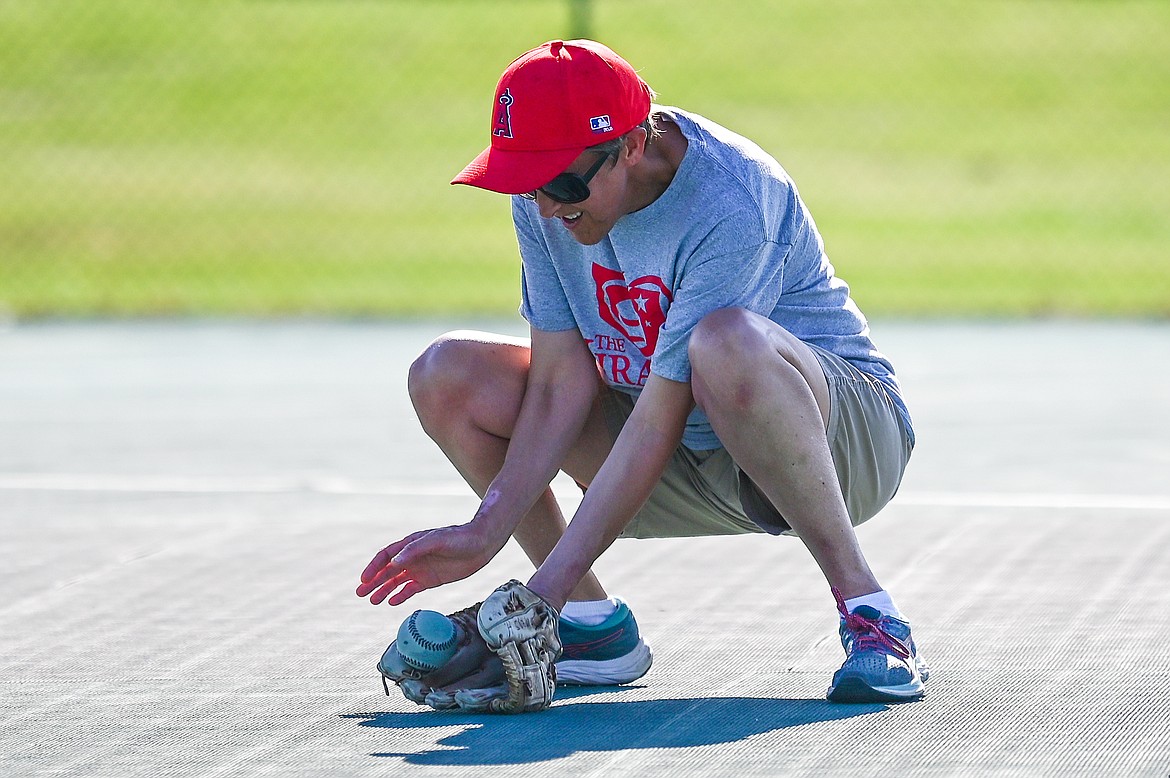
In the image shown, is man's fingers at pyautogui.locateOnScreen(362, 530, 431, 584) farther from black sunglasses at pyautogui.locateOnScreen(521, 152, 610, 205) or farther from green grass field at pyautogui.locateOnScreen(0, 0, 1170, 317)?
green grass field at pyautogui.locateOnScreen(0, 0, 1170, 317)

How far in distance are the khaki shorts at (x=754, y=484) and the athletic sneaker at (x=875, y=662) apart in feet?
0.76

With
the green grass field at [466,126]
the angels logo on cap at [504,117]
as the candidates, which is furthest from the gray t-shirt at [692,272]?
the green grass field at [466,126]

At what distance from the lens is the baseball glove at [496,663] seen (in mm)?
2867

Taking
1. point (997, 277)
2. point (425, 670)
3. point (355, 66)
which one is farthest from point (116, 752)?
point (355, 66)

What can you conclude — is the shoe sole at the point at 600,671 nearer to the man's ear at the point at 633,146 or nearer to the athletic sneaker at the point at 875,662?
the athletic sneaker at the point at 875,662

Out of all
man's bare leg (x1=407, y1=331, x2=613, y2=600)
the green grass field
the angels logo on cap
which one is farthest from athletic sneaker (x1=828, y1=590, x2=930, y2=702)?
the green grass field

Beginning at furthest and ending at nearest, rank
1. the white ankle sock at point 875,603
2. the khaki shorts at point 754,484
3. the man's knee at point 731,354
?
the khaki shorts at point 754,484 < the white ankle sock at point 875,603 < the man's knee at point 731,354

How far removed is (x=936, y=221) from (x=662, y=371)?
40.4ft

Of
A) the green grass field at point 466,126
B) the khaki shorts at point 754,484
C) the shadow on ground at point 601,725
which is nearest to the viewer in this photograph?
the shadow on ground at point 601,725

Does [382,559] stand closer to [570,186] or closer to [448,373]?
[448,373]

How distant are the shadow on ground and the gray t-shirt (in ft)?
1.59

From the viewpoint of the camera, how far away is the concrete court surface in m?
2.71

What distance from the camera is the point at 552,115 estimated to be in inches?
112

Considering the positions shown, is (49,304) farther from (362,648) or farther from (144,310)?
(362,648)
